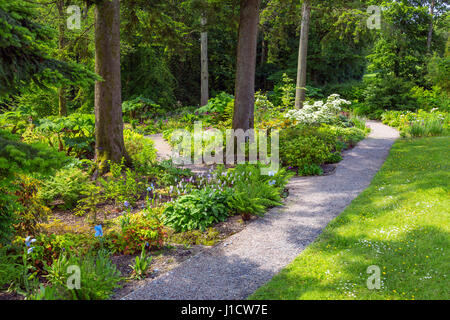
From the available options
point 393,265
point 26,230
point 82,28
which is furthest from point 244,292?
point 82,28

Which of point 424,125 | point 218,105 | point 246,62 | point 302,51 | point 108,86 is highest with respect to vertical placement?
point 302,51

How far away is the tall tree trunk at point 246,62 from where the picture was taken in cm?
930

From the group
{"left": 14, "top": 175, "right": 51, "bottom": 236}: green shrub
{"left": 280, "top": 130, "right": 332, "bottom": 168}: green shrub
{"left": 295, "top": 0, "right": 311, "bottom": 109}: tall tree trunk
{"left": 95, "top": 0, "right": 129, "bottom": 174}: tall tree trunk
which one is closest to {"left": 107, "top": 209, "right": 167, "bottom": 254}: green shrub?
{"left": 14, "top": 175, "right": 51, "bottom": 236}: green shrub

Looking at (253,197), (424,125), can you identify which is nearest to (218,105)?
(424,125)

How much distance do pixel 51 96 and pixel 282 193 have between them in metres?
10.8

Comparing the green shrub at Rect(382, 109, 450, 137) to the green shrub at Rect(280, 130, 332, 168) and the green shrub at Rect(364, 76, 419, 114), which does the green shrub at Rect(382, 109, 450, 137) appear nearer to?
the green shrub at Rect(364, 76, 419, 114)

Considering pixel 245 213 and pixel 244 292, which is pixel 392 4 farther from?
pixel 244 292

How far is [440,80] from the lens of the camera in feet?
61.8

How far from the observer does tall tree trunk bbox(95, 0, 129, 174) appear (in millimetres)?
7469

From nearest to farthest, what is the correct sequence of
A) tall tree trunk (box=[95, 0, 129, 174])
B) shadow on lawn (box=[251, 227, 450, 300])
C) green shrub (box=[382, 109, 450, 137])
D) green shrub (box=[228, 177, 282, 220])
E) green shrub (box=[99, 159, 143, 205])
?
shadow on lawn (box=[251, 227, 450, 300]) → green shrub (box=[228, 177, 282, 220]) → green shrub (box=[99, 159, 143, 205]) → tall tree trunk (box=[95, 0, 129, 174]) → green shrub (box=[382, 109, 450, 137])

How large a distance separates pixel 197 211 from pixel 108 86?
3.81m

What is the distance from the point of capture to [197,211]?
5.66 meters

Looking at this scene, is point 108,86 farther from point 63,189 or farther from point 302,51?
point 302,51

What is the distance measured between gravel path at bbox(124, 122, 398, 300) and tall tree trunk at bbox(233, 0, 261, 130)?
261 cm
